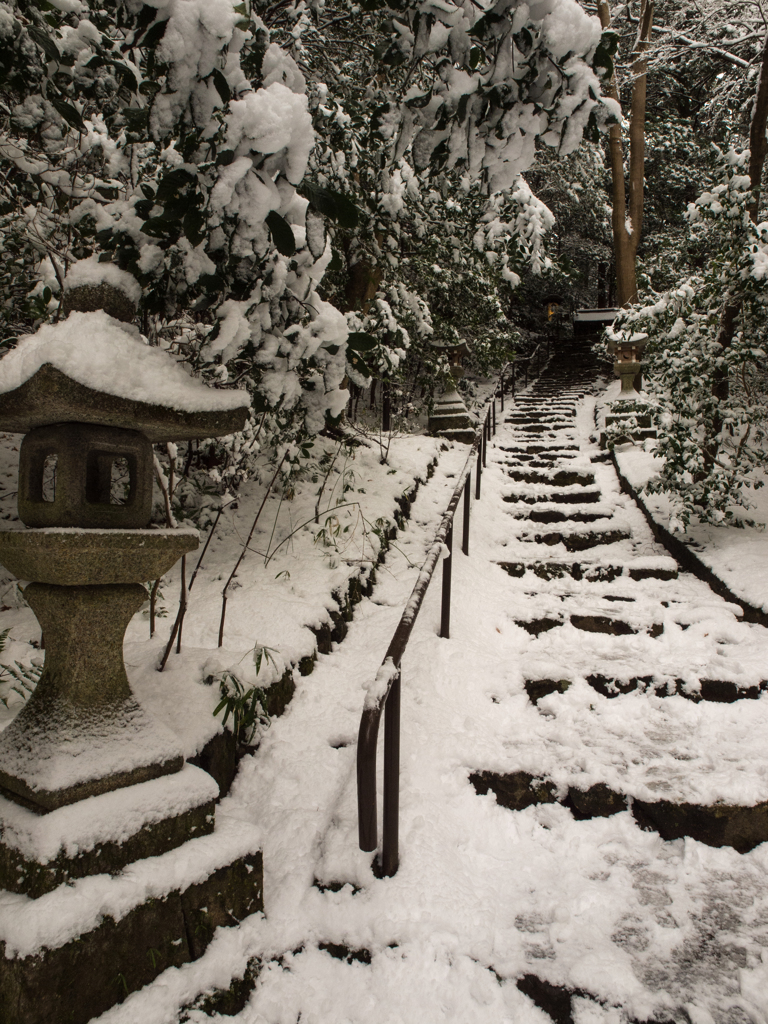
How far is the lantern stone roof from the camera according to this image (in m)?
1.49

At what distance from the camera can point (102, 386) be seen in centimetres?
153

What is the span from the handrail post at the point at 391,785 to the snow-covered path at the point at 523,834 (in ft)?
0.25

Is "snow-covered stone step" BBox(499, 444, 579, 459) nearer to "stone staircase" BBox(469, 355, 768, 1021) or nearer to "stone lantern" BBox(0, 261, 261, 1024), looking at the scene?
"stone staircase" BBox(469, 355, 768, 1021)

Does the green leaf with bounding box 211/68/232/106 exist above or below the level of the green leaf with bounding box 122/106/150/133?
below

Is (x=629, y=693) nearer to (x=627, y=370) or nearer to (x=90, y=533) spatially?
(x=90, y=533)

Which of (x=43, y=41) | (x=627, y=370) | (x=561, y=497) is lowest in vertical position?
(x=561, y=497)

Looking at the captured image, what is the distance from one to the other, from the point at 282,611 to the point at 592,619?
1.96 meters

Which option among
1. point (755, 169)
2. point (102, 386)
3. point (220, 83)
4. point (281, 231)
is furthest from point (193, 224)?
point (755, 169)

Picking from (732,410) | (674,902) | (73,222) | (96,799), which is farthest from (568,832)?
(732,410)

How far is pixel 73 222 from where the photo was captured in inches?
96.4

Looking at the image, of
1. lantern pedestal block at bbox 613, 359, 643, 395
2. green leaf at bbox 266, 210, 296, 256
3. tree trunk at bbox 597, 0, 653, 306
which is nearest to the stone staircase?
green leaf at bbox 266, 210, 296, 256

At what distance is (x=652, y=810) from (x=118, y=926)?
6.03ft

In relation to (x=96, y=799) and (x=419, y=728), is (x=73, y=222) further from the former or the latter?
(x=419, y=728)

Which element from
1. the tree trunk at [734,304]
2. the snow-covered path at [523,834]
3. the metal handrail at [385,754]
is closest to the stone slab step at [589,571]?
the snow-covered path at [523,834]
